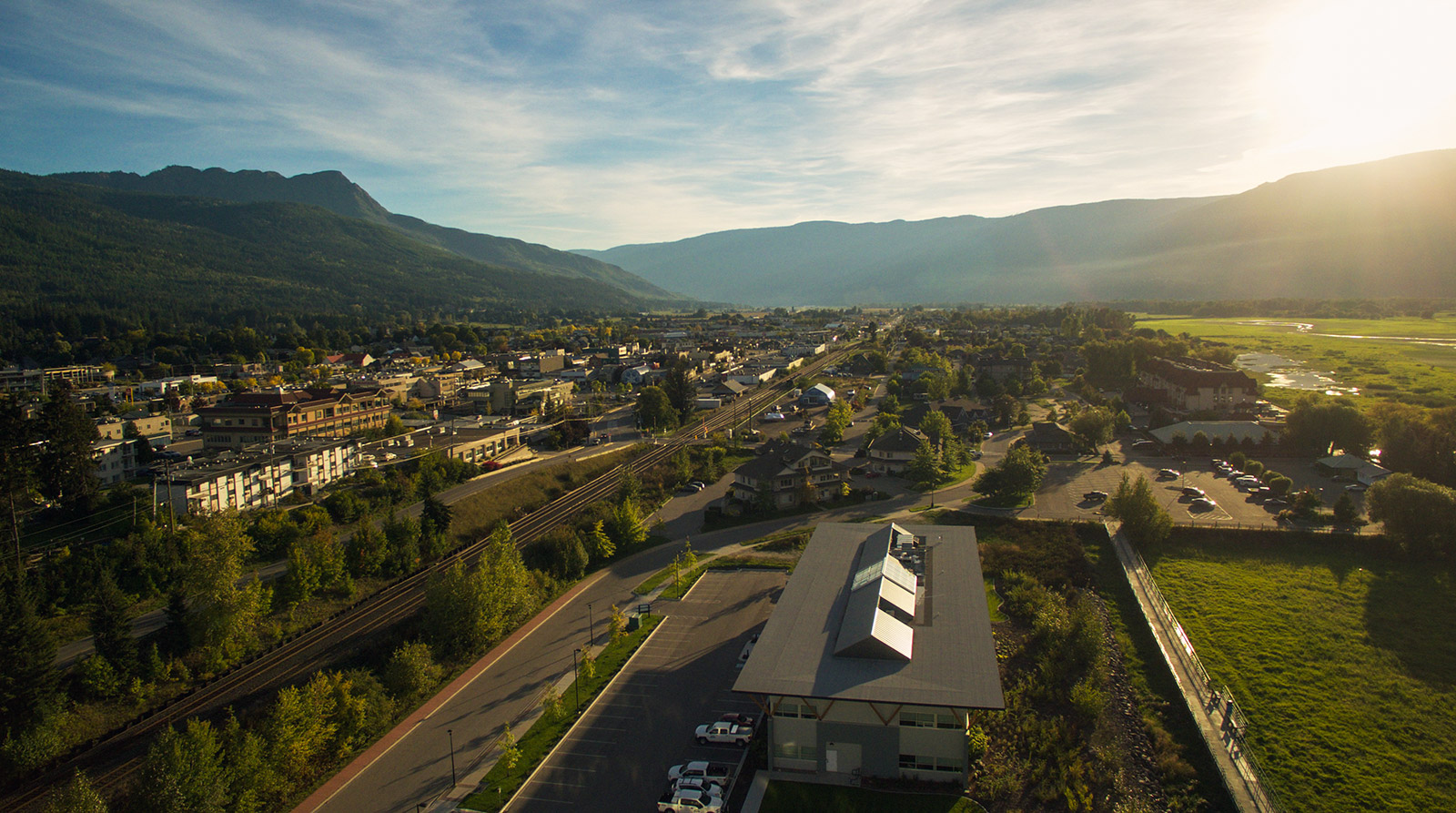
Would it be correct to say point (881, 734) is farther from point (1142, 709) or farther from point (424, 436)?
point (424, 436)

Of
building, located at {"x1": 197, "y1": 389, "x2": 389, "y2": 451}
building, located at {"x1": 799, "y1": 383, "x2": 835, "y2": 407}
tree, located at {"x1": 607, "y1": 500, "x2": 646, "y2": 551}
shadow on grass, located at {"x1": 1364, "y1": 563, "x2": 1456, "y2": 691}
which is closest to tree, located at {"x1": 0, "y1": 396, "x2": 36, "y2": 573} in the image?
building, located at {"x1": 197, "y1": 389, "x2": 389, "y2": 451}

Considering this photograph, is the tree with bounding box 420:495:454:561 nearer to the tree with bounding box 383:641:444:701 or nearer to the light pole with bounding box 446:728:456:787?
the tree with bounding box 383:641:444:701

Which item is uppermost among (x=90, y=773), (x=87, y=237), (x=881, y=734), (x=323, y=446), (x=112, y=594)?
(x=87, y=237)

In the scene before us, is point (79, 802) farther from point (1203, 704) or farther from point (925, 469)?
point (925, 469)

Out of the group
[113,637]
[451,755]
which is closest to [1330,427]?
[451,755]

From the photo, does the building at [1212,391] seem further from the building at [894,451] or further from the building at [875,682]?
the building at [875,682]

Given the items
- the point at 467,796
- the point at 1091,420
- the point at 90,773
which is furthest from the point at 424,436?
the point at 1091,420

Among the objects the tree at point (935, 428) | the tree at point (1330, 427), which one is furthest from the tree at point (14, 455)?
the tree at point (1330, 427)
